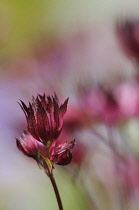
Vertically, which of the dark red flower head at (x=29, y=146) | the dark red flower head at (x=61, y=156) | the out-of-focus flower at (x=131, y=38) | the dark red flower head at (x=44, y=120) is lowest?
the dark red flower head at (x=61, y=156)

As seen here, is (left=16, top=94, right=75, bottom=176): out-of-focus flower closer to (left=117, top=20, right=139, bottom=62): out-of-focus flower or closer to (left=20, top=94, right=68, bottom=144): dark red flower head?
(left=20, top=94, right=68, bottom=144): dark red flower head

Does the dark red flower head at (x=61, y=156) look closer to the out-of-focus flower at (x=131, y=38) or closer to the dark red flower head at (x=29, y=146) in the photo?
the dark red flower head at (x=29, y=146)

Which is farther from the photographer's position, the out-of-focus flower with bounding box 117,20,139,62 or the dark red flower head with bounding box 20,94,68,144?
the out-of-focus flower with bounding box 117,20,139,62

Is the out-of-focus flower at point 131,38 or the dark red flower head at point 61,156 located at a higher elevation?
the out-of-focus flower at point 131,38

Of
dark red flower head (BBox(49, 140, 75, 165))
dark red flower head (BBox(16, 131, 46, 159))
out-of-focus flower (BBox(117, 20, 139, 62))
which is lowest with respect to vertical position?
dark red flower head (BBox(49, 140, 75, 165))

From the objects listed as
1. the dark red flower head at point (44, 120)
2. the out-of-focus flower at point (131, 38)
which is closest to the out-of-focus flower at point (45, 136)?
the dark red flower head at point (44, 120)

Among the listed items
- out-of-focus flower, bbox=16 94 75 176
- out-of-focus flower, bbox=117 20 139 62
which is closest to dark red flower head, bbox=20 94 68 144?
out-of-focus flower, bbox=16 94 75 176

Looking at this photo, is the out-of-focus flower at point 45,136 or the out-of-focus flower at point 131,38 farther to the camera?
the out-of-focus flower at point 131,38

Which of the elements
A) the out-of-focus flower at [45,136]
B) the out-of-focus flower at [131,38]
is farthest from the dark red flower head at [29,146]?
the out-of-focus flower at [131,38]

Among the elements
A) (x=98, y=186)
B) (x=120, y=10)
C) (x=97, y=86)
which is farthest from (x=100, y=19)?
(x=98, y=186)
